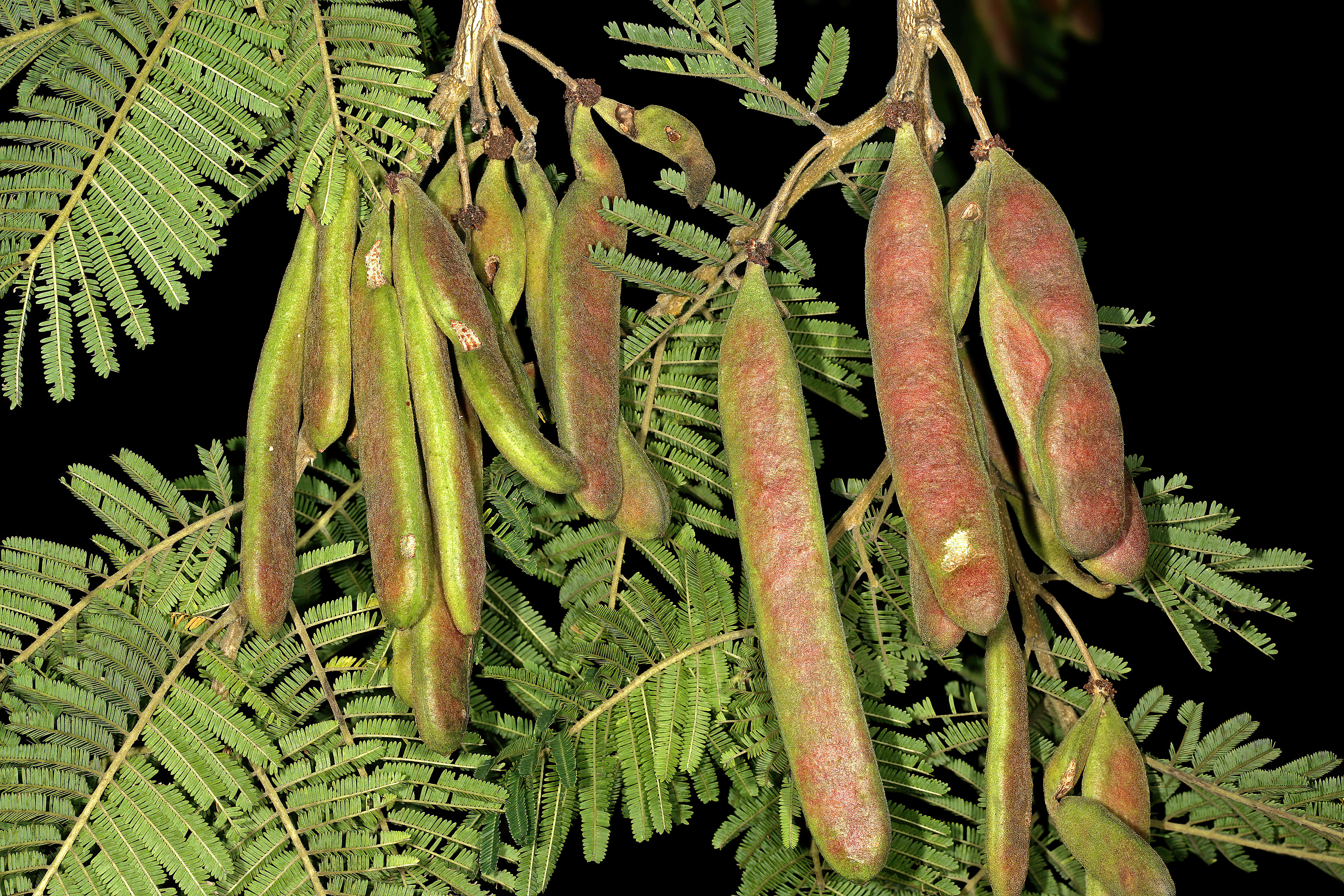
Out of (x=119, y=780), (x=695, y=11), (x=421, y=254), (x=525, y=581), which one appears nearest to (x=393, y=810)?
(x=119, y=780)

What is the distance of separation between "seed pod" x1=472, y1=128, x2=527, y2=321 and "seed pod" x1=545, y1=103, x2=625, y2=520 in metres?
0.05

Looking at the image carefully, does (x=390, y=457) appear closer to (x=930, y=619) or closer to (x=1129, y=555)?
(x=930, y=619)

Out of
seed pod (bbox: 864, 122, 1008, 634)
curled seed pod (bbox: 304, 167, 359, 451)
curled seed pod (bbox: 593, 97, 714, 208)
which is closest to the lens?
seed pod (bbox: 864, 122, 1008, 634)

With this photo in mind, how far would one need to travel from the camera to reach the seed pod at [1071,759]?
1.27m

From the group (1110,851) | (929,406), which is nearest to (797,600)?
(929,406)

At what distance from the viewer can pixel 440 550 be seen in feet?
3.61

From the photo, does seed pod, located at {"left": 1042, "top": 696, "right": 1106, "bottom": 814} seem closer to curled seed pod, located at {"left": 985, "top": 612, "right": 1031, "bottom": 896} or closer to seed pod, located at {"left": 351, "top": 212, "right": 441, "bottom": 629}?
curled seed pod, located at {"left": 985, "top": 612, "right": 1031, "bottom": 896}

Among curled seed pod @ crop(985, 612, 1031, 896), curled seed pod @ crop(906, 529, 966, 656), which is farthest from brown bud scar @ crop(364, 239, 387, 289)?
curled seed pod @ crop(985, 612, 1031, 896)

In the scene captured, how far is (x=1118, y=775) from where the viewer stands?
1.26 metres

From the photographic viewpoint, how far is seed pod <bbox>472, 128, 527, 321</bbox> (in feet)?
4.22

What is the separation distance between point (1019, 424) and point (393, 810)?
76 cm

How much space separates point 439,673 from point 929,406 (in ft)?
1.66

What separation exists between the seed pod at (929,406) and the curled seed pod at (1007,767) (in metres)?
0.24

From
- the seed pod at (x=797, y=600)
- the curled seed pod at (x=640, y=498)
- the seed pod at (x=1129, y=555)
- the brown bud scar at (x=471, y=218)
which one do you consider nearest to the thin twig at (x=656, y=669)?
the curled seed pod at (x=640, y=498)
